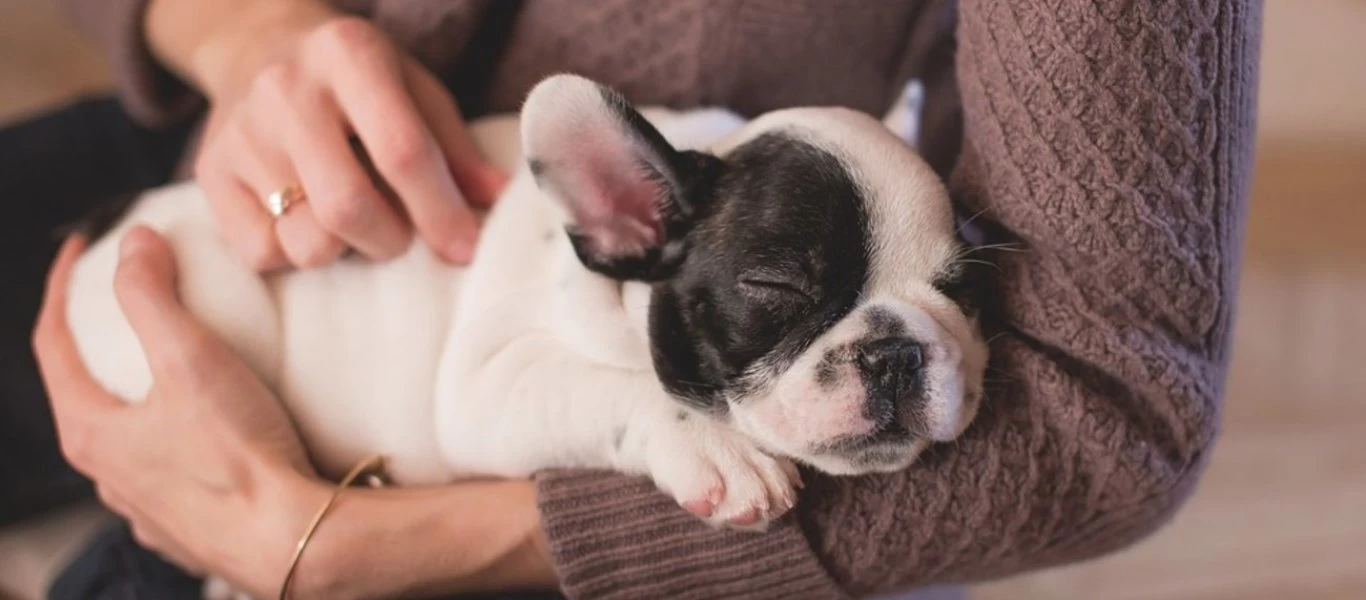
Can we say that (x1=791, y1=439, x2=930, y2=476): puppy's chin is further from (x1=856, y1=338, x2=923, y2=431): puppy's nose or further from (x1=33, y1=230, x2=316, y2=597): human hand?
(x1=33, y1=230, x2=316, y2=597): human hand

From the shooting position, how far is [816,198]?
87cm

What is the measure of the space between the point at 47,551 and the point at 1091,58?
128 centimetres

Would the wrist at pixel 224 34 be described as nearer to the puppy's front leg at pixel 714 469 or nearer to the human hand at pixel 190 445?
the human hand at pixel 190 445

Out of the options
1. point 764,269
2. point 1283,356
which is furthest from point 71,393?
point 1283,356

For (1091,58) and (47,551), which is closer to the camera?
(1091,58)

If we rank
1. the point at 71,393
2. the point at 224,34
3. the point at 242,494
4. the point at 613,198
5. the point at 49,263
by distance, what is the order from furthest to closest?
the point at 49,263
the point at 224,34
the point at 71,393
the point at 242,494
the point at 613,198

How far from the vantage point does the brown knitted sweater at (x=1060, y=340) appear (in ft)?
2.80

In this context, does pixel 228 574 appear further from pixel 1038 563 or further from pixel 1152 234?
pixel 1152 234

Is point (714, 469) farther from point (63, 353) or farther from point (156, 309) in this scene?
point (63, 353)

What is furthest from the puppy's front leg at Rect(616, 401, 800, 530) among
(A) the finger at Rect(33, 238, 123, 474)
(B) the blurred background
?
(B) the blurred background

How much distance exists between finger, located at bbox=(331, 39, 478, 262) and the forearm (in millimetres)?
249

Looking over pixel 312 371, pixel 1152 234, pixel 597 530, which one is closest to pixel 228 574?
pixel 312 371

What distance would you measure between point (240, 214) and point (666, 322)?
0.47 metres

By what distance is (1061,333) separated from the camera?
908 mm
